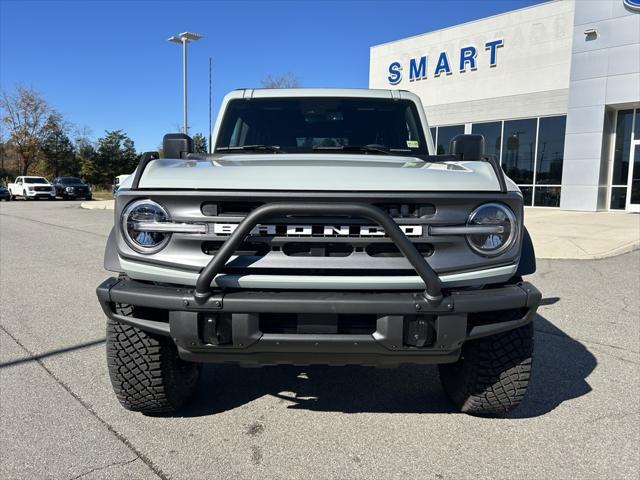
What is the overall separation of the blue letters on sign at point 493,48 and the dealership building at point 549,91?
39 millimetres

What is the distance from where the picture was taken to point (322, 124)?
3967mm

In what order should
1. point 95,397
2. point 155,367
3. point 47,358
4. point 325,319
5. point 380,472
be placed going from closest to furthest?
1. point 325,319
2. point 380,472
3. point 155,367
4. point 95,397
5. point 47,358

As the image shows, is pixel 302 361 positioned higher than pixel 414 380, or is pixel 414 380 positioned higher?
pixel 302 361

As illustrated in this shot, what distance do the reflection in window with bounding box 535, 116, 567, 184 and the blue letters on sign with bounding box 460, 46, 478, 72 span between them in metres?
4.02

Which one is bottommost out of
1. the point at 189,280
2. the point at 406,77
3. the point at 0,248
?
the point at 0,248

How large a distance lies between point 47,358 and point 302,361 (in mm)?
2576

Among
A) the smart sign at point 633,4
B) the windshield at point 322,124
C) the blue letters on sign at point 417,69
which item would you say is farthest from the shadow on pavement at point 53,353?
the blue letters on sign at point 417,69

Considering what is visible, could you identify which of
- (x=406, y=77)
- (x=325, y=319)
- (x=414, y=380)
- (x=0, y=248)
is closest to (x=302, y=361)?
(x=325, y=319)

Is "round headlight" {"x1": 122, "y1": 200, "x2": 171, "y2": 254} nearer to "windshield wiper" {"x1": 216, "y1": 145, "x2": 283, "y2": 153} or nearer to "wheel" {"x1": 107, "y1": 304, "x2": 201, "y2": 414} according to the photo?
"wheel" {"x1": 107, "y1": 304, "x2": 201, "y2": 414}

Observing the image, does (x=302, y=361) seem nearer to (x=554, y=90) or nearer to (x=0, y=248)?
(x=0, y=248)

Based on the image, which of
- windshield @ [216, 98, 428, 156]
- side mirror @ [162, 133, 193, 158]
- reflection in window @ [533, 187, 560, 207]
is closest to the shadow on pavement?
side mirror @ [162, 133, 193, 158]

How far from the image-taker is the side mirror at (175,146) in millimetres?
3514

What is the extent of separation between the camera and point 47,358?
3959mm

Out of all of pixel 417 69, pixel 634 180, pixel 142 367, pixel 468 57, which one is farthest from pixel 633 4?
pixel 142 367
